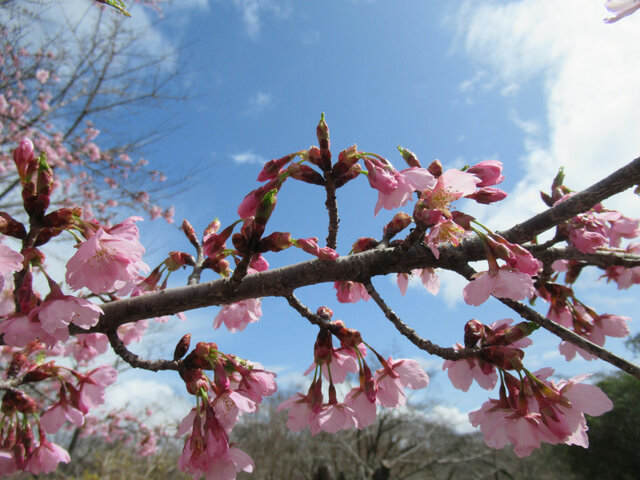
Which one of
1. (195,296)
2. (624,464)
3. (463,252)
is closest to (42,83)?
(195,296)

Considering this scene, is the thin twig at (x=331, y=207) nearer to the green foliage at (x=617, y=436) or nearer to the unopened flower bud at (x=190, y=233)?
the unopened flower bud at (x=190, y=233)

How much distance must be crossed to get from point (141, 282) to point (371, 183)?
0.85 meters

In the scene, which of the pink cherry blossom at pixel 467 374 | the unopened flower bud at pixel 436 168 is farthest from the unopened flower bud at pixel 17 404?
the unopened flower bud at pixel 436 168

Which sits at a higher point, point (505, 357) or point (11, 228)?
point (11, 228)

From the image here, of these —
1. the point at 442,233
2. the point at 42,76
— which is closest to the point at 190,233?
the point at 442,233

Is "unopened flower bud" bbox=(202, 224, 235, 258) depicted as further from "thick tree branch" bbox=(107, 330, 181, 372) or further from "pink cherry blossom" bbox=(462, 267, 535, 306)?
"pink cherry blossom" bbox=(462, 267, 535, 306)

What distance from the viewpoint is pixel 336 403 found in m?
1.27

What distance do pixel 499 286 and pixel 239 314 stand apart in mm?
910

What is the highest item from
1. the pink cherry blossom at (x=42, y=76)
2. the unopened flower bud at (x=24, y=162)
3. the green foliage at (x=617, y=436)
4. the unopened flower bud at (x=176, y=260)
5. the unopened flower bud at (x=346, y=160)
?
the pink cherry blossom at (x=42, y=76)

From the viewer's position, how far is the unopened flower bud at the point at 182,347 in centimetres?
111

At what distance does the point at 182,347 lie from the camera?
1.12 metres

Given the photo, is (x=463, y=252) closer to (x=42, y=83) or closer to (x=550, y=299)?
(x=550, y=299)

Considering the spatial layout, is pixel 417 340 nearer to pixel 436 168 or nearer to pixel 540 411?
pixel 540 411

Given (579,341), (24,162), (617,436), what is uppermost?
(24,162)
